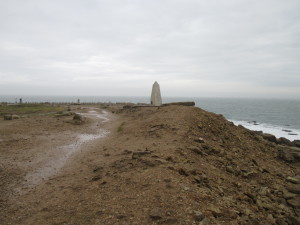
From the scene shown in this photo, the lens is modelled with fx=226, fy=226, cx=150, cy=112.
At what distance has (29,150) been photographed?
11.6 m

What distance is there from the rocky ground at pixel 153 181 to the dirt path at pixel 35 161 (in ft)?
0.13

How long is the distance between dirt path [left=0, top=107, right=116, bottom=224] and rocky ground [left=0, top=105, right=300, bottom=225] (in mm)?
39

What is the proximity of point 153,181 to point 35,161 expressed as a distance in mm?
6204

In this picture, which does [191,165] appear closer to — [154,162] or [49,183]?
[154,162]

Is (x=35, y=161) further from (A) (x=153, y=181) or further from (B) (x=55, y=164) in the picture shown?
(A) (x=153, y=181)

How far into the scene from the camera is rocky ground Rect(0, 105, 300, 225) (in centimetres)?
532

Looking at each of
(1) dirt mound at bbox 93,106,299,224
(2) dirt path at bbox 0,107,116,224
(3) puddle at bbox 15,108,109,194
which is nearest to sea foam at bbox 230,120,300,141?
(1) dirt mound at bbox 93,106,299,224

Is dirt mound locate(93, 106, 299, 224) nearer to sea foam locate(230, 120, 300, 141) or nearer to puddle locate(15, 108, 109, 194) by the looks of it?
puddle locate(15, 108, 109, 194)

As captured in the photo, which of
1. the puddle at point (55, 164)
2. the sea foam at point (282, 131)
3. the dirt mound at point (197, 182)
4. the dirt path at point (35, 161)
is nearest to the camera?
the dirt mound at point (197, 182)

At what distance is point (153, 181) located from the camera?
6.50m

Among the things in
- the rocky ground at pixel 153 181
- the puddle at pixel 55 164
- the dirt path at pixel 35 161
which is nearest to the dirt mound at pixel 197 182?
the rocky ground at pixel 153 181

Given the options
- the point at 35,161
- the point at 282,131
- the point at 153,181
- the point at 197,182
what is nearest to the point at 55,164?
the point at 35,161

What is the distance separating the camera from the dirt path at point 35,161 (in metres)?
6.33

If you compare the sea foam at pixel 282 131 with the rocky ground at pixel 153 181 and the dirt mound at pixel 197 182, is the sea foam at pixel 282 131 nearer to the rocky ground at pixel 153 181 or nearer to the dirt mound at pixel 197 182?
the rocky ground at pixel 153 181
